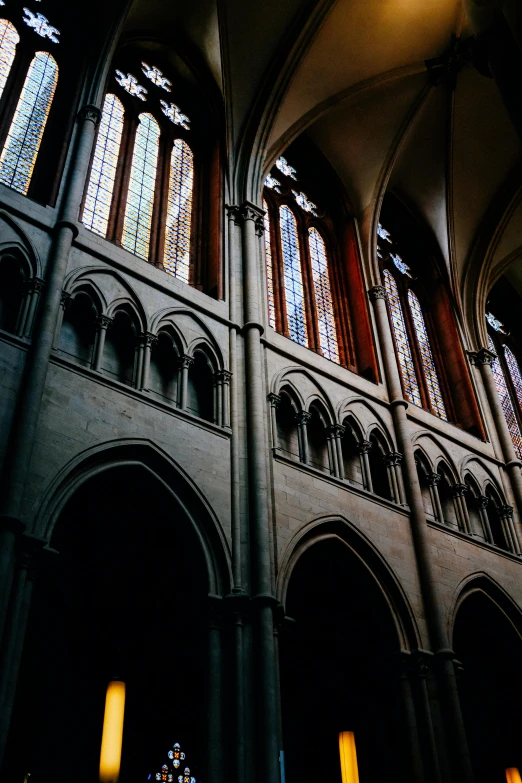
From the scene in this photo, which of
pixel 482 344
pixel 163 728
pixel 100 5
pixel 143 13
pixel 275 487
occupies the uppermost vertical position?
pixel 143 13

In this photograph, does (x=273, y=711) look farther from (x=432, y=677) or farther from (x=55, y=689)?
(x=55, y=689)

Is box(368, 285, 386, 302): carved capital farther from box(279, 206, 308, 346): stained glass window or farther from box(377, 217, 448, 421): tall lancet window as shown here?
box(279, 206, 308, 346): stained glass window

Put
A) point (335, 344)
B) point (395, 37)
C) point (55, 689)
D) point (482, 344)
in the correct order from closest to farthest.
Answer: point (55, 689) → point (335, 344) → point (395, 37) → point (482, 344)

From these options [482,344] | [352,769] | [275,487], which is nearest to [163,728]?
[352,769]

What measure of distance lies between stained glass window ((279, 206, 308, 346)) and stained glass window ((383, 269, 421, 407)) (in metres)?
2.53

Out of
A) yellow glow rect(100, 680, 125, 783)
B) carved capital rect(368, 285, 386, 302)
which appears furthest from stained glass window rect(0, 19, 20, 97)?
yellow glow rect(100, 680, 125, 783)

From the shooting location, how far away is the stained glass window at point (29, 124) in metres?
11.4

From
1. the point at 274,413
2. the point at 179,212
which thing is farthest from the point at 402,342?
the point at 274,413

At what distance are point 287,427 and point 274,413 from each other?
510mm

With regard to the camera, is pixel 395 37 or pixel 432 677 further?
pixel 395 37

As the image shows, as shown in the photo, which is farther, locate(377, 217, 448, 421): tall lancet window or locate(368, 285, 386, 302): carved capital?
locate(377, 217, 448, 421): tall lancet window

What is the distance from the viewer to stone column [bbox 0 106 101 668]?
7.36 m

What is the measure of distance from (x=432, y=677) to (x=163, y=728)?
420cm

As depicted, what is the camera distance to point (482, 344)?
1717 cm
